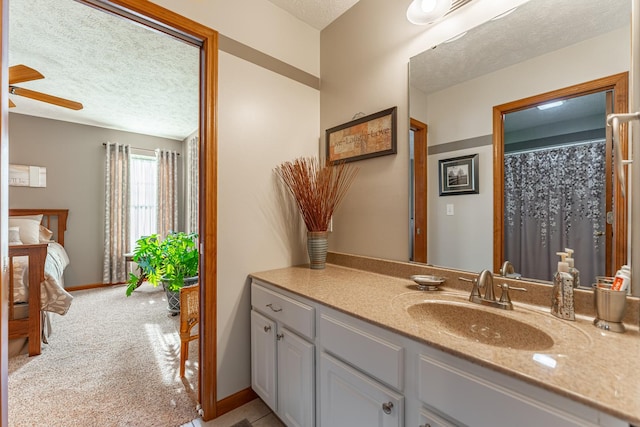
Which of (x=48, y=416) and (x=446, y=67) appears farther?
(x=48, y=416)

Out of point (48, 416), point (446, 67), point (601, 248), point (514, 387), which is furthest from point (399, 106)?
point (48, 416)

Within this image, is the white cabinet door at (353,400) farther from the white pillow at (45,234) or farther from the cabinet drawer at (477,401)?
the white pillow at (45,234)

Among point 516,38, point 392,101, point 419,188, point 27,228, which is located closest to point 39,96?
point 27,228

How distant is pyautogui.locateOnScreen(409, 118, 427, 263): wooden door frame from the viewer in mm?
1490

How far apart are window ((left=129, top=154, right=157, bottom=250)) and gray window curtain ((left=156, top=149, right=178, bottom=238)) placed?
0.33ft

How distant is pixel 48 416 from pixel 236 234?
59.7 inches

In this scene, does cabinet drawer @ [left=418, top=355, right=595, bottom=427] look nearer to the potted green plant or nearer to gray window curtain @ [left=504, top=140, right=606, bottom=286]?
gray window curtain @ [left=504, top=140, right=606, bottom=286]

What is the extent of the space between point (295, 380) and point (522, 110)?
5.24ft

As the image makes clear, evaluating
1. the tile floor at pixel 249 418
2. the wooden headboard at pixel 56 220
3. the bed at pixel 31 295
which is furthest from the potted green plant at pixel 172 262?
the wooden headboard at pixel 56 220

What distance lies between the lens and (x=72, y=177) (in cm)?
405

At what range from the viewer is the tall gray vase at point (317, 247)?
5.81ft

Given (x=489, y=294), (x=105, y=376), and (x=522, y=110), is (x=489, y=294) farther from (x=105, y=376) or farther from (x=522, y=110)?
(x=105, y=376)

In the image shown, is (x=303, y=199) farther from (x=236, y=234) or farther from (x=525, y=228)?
(x=525, y=228)

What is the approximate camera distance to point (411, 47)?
152 cm
